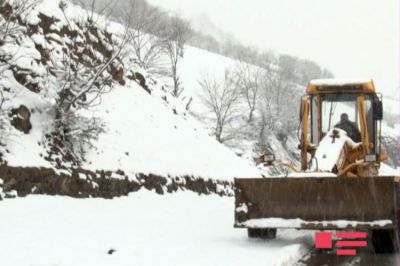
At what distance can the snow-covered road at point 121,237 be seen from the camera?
7738mm

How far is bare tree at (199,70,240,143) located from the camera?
155 feet

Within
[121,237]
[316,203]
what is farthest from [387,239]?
[121,237]

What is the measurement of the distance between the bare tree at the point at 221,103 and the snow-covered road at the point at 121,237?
33.6m

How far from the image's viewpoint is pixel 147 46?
146 feet

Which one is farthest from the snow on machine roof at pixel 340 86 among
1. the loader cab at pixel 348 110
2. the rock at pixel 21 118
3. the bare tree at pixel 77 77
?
the rock at pixel 21 118

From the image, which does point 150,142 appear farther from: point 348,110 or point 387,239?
point 387,239

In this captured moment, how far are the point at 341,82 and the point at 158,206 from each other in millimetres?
5214

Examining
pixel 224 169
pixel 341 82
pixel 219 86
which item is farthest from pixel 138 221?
pixel 219 86

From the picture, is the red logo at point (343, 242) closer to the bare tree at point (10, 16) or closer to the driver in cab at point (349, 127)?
the driver in cab at point (349, 127)

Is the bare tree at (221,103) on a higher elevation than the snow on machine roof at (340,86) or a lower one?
higher

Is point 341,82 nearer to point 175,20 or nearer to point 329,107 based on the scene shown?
point 329,107

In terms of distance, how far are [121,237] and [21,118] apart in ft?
13.8

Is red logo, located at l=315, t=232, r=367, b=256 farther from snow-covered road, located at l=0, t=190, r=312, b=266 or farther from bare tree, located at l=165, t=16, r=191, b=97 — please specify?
bare tree, located at l=165, t=16, r=191, b=97

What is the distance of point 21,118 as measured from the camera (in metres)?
12.1
